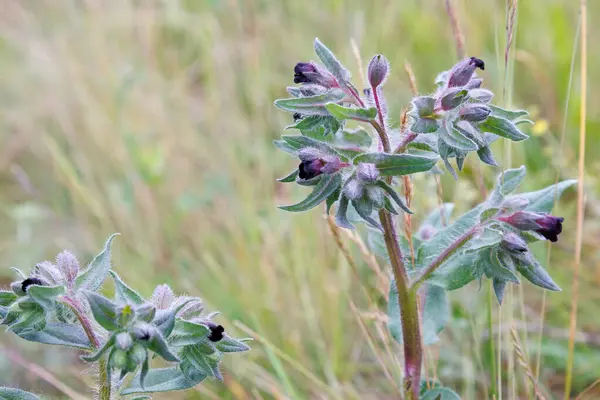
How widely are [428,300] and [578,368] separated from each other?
0.96 meters

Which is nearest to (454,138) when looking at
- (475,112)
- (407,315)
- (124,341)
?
(475,112)

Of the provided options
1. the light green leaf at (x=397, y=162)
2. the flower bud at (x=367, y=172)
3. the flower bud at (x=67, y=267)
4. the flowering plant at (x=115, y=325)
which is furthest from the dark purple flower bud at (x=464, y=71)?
the flower bud at (x=67, y=267)

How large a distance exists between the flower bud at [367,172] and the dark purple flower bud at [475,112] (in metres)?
0.27

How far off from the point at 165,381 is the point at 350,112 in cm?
81

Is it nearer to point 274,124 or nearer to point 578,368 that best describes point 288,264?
point 274,124

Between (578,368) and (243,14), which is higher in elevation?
(243,14)

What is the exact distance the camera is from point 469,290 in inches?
116

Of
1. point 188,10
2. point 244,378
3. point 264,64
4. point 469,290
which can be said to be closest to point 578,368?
point 469,290

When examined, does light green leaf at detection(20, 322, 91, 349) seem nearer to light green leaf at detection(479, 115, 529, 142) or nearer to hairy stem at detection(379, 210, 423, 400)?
hairy stem at detection(379, 210, 423, 400)

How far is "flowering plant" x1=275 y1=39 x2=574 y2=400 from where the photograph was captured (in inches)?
64.0

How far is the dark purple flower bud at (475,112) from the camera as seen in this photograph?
1.65 metres

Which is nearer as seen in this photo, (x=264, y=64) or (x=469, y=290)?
(x=469, y=290)

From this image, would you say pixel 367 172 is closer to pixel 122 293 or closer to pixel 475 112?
pixel 475 112

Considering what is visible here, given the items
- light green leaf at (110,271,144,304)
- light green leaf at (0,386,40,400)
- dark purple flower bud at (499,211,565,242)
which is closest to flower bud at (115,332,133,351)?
light green leaf at (110,271,144,304)
